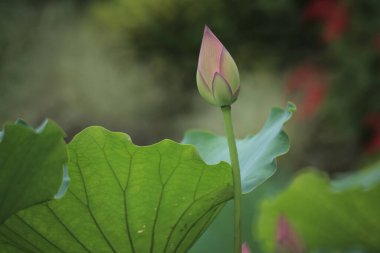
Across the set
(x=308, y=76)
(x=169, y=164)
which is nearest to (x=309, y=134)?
(x=308, y=76)

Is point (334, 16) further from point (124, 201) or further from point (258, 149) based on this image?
point (124, 201)

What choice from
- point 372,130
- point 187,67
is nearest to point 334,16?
point 372,130

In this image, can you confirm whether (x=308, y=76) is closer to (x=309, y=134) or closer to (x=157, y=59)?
(x=309, y=134)

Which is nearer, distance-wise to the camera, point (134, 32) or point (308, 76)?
point (308, 76)

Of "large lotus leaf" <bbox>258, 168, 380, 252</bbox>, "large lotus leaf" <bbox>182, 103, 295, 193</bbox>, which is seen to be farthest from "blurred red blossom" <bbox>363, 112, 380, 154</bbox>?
"large lotus leaf" <bbox>182, 103, 295, 193</bbox>

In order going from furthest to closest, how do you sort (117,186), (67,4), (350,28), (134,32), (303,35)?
(67,4) → (134,32) → (303,35) → (350,28) → (117,186)

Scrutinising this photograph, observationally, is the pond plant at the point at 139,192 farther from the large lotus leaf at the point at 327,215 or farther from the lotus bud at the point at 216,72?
the large lotus leaf at the point at 327,215

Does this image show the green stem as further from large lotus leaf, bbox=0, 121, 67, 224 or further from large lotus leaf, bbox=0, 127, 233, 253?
large lotus leaf, bbox=0, 121, 67, 224
